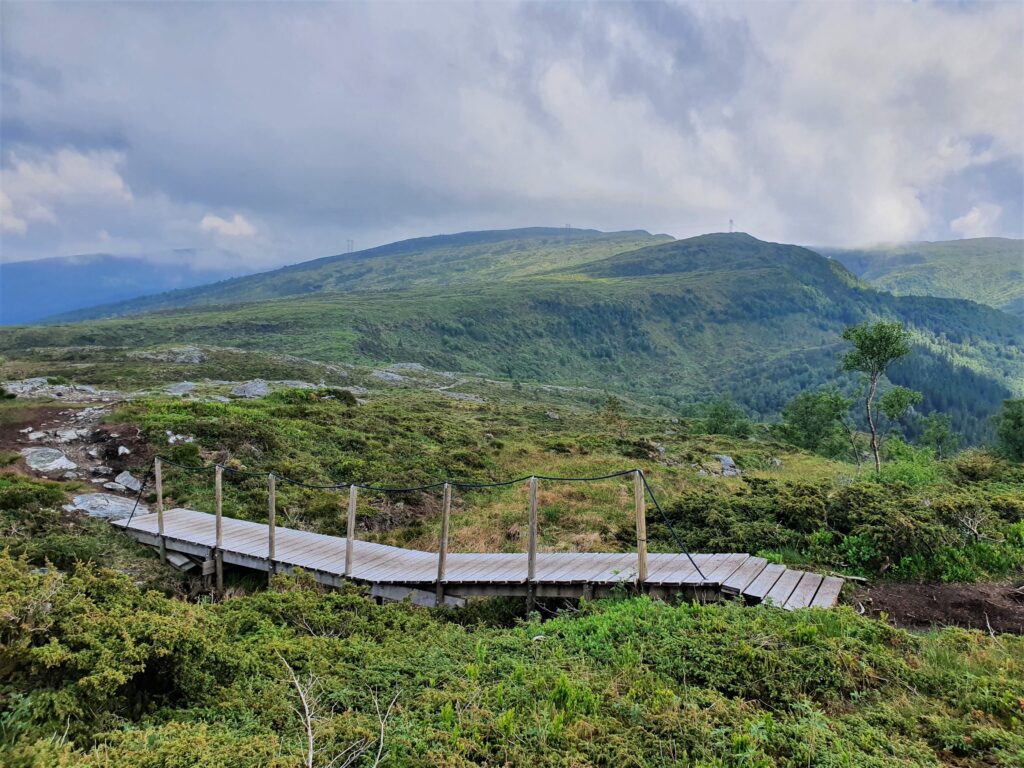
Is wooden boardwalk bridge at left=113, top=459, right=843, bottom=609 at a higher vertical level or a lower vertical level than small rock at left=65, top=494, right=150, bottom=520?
higher

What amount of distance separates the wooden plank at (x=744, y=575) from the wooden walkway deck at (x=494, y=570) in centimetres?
2

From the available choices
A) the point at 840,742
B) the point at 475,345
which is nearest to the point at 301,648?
the point at 840,742

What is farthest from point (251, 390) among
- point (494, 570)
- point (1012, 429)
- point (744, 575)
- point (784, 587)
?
point (1012, 429)

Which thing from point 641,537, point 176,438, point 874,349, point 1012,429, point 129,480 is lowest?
point 1012,429

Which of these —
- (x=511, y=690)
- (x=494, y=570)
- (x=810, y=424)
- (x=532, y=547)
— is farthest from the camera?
(x=810, y=424)

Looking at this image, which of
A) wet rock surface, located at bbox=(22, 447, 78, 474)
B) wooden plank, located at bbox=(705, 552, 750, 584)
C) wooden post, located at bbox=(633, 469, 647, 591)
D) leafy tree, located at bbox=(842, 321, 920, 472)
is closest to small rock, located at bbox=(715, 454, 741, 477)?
leafy tree, located at bbox=(842, 321, 920, 472)

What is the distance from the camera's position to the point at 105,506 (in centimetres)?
1532

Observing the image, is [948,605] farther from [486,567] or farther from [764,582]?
[486,567]

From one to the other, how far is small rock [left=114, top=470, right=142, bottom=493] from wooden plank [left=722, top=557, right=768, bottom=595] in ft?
56.2

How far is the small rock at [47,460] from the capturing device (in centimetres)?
1700

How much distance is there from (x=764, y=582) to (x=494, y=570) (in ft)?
15.0

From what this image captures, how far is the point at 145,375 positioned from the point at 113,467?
138 feet

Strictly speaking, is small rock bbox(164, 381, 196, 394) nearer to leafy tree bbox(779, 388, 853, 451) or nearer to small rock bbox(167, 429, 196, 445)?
small rock bbox(167, 429, 196, 445)

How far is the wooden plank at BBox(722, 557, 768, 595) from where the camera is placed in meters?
8.25
